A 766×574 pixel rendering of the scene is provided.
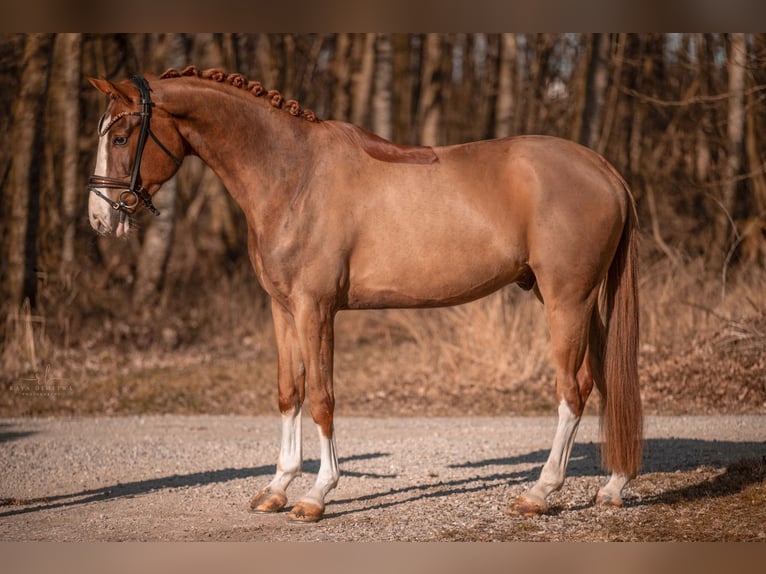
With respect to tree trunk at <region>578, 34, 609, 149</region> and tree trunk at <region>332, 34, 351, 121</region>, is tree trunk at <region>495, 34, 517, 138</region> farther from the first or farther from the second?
tree trunk at <region>332, 34, 351, 121</region>

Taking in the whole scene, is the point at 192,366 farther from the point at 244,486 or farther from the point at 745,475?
the point at 745,475

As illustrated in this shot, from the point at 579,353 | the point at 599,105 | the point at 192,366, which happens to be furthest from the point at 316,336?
the point at 599,105

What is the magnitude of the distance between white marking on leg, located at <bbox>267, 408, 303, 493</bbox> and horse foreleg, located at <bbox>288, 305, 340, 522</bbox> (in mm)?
279

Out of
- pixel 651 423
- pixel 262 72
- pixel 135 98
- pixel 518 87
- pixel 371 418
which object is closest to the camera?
pixel 135 98

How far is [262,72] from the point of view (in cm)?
1822

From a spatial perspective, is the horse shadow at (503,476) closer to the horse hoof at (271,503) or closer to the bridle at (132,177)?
the horse hoof at (271,503)

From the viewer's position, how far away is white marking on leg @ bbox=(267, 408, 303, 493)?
5.93m

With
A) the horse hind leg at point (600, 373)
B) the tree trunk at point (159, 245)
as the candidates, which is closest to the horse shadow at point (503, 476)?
the horse hind leg at point (600, 373)

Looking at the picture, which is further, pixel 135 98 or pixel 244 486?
pixel 244 486

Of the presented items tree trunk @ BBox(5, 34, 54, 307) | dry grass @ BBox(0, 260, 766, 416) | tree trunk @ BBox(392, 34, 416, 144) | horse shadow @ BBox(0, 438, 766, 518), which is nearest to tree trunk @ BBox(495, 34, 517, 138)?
tree trunk @ BBox(392, 34, 416, 144)

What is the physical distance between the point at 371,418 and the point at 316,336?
4.87 m

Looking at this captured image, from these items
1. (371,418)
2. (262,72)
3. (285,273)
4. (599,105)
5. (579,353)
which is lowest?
(371,418)

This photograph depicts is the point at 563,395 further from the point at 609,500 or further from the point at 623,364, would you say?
the point at 609,500

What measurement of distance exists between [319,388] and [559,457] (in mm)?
1463
